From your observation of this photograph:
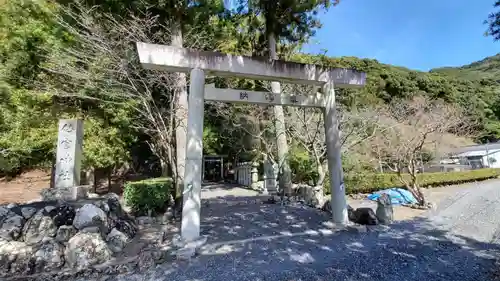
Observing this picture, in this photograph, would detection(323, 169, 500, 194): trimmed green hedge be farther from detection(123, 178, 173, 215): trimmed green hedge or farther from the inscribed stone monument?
the inscribed stone monument

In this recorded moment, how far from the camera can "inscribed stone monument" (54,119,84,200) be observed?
6.26m

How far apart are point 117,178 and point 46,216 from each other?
12279 mm

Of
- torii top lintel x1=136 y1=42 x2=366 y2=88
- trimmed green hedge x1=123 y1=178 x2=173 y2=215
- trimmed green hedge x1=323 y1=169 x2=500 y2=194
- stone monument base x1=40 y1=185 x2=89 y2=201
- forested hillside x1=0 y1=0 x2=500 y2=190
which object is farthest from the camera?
trimmed green hedge x1=323 y1=169 x2=500 y2=194

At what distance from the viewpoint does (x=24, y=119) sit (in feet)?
30.7

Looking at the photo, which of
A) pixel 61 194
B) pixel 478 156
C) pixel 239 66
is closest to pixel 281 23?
pixel 239 66

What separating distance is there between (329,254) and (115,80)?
24.9 ft

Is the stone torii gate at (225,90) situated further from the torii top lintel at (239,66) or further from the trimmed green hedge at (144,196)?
the trimmed green hedge at (144,196)

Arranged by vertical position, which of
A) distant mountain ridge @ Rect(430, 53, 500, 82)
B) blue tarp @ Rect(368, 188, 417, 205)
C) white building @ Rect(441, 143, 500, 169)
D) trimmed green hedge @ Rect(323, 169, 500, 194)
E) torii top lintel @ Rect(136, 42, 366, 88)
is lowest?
blue tarp @ Rect(368, 188, 417, 205)

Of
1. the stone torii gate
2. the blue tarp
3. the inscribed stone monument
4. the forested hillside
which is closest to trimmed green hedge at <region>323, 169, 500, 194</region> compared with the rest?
the forested hillside

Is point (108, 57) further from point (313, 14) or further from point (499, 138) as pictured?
point (499, 138)

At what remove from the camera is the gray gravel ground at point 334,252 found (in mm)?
3283

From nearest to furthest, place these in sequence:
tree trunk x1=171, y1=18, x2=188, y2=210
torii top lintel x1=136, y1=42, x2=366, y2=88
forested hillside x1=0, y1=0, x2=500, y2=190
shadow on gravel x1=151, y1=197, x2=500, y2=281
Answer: shadow on gravel x1=151, y1=197, x2=500, y2=281 < torii top lintel x1=136, y1=42, x2=366, y2=88 < tree trunk x1=171, y1=18, x2=188, y2=210 < forested hillside x1=0, y1=0, x2=500, y2=190

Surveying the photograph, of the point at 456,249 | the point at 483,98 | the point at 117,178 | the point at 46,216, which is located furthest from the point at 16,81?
the point at 483,98

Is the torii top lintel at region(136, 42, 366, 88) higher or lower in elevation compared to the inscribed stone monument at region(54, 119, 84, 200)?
higher
